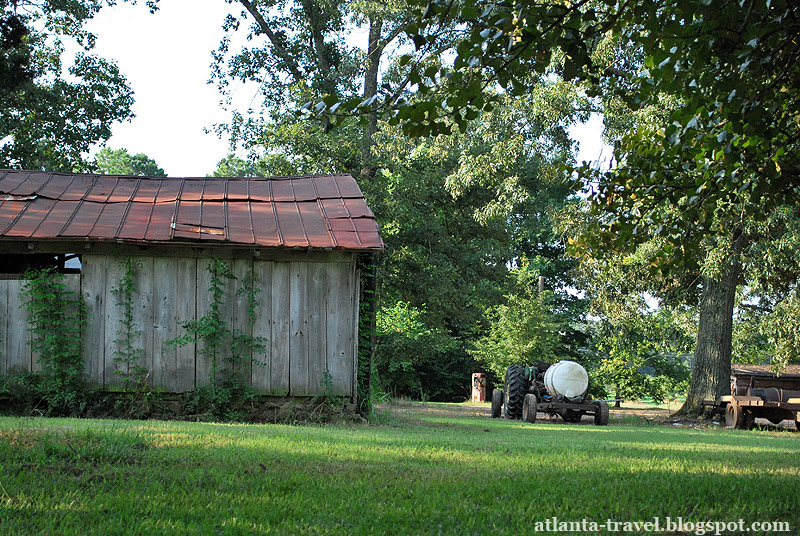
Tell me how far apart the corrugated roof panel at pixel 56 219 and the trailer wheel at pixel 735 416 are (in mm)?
14999

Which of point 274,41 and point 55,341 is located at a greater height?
point 274,41

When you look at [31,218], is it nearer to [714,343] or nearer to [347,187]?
[347,187]

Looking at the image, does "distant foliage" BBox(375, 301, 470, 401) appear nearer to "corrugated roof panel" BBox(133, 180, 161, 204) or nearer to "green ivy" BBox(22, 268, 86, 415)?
"corrugated roof panel" BBox(133, 180, 161, 204)

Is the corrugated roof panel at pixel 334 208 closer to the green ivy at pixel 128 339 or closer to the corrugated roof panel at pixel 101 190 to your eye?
the green ivy at pixel 128 339

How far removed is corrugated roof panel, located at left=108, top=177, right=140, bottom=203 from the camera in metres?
13.9

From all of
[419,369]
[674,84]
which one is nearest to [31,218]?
[674,84]

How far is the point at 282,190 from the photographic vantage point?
49.7ft

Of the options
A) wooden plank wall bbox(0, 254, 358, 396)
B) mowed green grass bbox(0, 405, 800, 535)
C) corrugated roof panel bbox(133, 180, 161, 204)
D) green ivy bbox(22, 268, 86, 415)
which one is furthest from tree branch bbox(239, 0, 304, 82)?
mowed green grass bbox(0, 405, 800, 535)

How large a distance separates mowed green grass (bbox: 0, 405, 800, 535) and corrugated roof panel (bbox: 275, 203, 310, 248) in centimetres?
490

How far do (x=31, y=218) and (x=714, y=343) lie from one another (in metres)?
16.5

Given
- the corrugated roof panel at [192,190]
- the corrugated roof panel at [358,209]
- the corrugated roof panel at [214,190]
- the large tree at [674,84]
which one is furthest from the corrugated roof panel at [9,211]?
the large tree at [674,84]

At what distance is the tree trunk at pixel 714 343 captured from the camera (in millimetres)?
19781

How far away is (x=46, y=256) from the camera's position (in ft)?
42.9

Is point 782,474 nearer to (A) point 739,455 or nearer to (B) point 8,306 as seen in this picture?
(A) point 739,455
